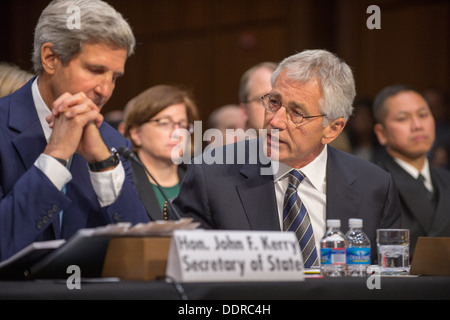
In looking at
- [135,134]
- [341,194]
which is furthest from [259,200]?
[135,134]

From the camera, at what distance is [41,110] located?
2316mm

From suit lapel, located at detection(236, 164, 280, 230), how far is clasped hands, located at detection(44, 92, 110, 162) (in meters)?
0.58

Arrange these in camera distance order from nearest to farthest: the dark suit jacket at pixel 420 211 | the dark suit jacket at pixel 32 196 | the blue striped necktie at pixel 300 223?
the dark suit jacket at pixel 32 196
the blue striped necktie at pixel 300 223
the dark suit jacket at pixel 420 211

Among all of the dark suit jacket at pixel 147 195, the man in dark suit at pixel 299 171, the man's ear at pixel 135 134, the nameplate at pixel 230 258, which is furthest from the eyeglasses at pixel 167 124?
the nameplate at pixel 230 258

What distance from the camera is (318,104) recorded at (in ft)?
8.73

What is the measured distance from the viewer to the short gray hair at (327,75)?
8.65 ft

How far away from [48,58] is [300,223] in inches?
40.0

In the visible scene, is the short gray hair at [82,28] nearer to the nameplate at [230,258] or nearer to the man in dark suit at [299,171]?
the man in dark suit at [299,171]

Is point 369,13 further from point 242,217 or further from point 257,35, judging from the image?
point 242,217

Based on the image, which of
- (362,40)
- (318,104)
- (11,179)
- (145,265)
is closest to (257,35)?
(362,40)

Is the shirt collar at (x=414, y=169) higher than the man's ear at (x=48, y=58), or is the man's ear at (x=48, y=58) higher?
the man's ear at (x=48, y=58)

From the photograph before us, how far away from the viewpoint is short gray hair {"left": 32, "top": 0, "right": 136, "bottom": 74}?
7.46 ft

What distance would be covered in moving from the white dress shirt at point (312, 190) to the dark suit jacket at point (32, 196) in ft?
1.83

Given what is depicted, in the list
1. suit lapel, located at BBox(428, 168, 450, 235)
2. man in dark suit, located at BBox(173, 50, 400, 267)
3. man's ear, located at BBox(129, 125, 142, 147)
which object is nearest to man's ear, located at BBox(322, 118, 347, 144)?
man in dark suit, located at BBox(173, 50, 400, 267)
